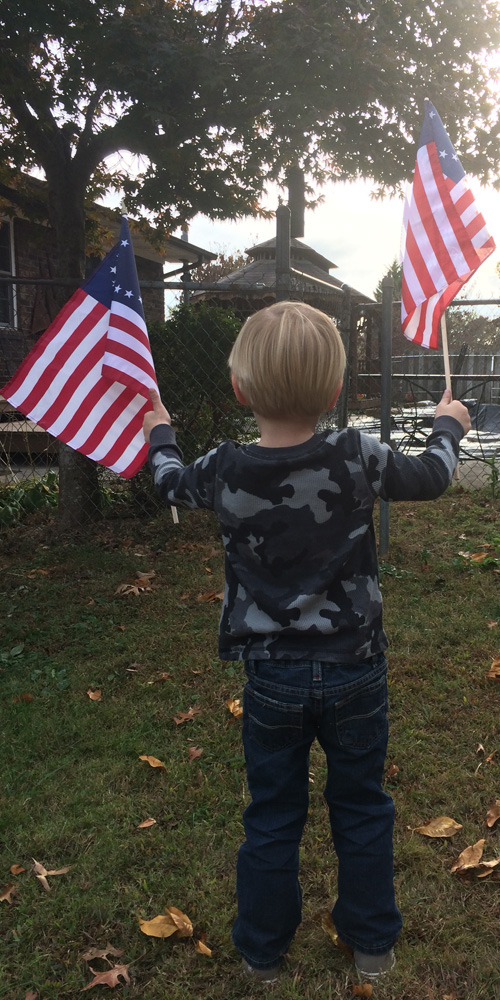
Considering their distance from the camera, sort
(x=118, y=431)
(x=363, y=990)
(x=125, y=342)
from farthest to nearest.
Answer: (x=118, y=431), (x=125, y=342), (x=363, y=990)

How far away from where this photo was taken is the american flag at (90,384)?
10.3 feet

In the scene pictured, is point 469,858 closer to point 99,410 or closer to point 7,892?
point 7,892

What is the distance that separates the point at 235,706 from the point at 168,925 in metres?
1.26

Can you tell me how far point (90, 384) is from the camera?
315cm

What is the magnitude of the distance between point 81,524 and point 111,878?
4.15m

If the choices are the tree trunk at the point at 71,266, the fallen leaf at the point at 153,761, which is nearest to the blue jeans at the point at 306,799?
the fallen leaf at the point at 153,761

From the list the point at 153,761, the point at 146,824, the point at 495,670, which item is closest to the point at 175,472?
the point at 146,824

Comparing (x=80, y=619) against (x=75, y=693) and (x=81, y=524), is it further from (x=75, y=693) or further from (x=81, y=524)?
(x=81, y=524)

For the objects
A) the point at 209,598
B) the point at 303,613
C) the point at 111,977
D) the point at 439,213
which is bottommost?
the point at 111,977

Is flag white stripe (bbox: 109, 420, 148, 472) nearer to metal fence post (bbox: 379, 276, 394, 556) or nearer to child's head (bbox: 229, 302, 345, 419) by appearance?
child's head (bbox: 229, 302, 345, 419)

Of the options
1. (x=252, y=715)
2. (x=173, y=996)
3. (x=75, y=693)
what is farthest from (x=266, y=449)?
(x=75, y=693)

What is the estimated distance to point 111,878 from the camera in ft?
7.47

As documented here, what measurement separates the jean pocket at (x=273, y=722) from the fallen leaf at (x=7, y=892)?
1.01m

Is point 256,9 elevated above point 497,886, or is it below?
above
